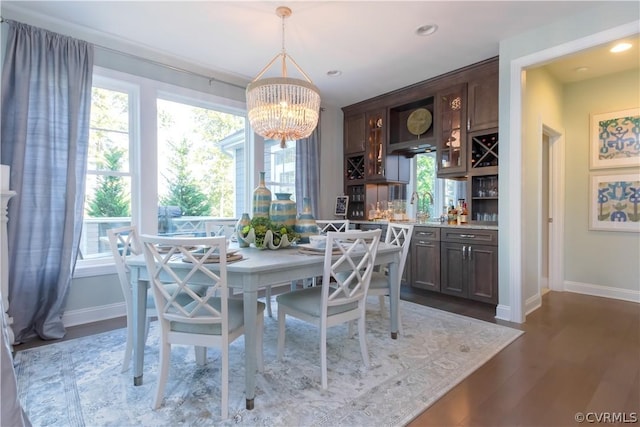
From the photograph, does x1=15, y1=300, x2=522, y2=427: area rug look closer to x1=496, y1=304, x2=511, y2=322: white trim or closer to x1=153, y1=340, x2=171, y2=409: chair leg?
x1=153, y1=340, x2=171, y2=409: chair leg

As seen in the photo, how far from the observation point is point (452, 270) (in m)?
3.69

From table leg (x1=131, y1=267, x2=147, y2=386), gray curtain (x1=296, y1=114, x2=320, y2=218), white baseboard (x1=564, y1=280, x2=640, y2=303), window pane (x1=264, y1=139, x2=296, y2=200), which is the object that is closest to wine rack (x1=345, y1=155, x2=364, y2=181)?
gray curtain (x1=296, y1=114, x2=320, y2=218)

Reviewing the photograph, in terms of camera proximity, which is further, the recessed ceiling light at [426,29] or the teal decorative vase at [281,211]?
the recessed ceiling light at [426,29]

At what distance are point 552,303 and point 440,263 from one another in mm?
1281

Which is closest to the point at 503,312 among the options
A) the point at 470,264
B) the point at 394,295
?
the point at 470,264

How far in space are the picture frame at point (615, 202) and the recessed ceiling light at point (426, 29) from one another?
2.77 metres

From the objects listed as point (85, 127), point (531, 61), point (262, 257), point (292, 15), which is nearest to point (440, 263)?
point (531, 61)

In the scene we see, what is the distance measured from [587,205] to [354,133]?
3169 mm

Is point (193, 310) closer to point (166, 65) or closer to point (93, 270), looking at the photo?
point (93, 270)

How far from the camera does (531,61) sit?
2973mm

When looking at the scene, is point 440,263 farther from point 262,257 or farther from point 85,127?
point 85,127

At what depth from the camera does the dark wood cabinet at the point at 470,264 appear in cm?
335

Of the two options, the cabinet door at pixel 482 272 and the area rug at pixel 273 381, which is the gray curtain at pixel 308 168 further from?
the area rug at pixel 273 381

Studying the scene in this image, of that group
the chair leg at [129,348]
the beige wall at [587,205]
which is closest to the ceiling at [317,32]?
the beige wall at [587,205]
